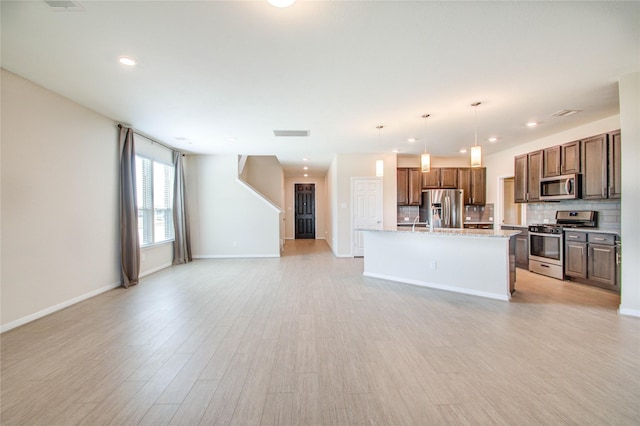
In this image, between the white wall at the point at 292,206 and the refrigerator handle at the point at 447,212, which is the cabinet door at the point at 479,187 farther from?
the white wall at the point at 292,206

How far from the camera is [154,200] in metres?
5.55

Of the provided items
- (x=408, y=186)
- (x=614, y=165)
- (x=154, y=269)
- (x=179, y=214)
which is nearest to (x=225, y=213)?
(x=179, y=214)

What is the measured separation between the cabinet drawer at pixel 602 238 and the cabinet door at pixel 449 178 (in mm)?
3277

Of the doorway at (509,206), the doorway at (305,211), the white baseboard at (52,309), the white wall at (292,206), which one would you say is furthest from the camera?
the doorway at (305,211)

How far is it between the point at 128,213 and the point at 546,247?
747 cm

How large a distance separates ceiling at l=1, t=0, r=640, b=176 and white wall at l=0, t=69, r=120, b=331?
14.5 inches

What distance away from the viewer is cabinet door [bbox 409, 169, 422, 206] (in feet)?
23.5

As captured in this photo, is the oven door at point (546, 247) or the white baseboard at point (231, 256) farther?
the white baseboard at point (231, 256)

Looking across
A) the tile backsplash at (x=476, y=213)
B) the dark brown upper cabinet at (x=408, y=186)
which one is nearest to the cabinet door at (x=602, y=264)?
the tile backsplash at (x=476, y=213)

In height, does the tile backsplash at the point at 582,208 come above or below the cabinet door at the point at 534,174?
below

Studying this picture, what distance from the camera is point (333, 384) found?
188 centimetres

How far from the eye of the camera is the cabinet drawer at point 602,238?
12.6 feet

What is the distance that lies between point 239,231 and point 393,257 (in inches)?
163

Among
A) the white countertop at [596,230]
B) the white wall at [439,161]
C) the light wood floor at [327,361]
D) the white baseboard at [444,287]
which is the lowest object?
the light wood floor at [327,361]
